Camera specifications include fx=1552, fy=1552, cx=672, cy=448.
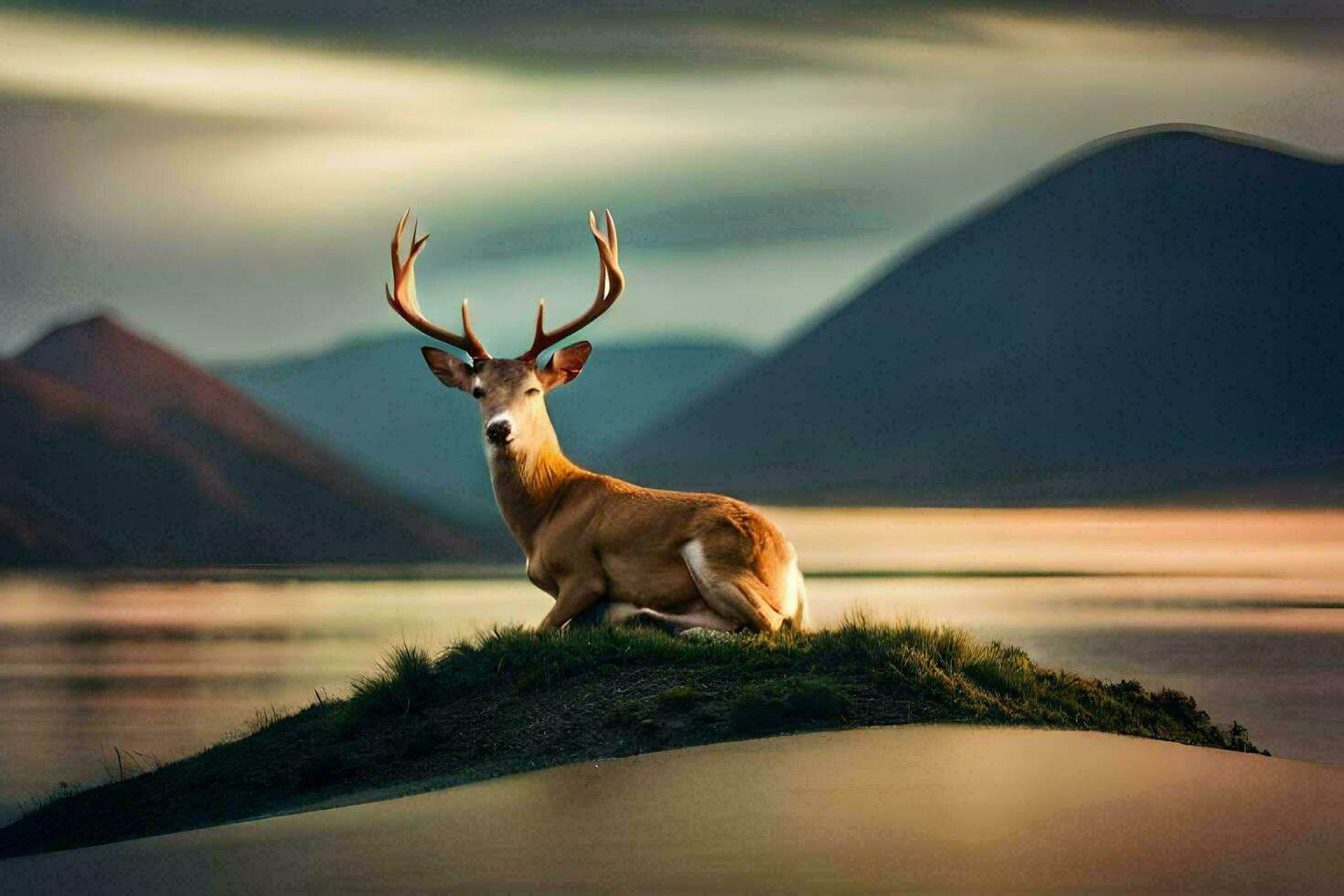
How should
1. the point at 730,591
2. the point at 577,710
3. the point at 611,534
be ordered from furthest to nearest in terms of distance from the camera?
the point at 611,534 → the point at 730,591 → the point at 577,710

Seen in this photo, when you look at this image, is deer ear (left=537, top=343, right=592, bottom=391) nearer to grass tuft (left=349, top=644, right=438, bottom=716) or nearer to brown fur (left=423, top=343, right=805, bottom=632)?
brown fur (left=423, top=343, right=805, bottom=632)

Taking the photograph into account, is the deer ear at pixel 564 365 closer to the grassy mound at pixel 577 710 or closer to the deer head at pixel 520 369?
the deer head at pixel 520 369

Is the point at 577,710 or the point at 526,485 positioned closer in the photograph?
the point at 577,710

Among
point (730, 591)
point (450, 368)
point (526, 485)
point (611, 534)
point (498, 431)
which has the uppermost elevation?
point (450, 368)

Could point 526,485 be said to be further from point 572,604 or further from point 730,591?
point 730,591

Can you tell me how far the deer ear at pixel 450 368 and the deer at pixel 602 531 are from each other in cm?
1

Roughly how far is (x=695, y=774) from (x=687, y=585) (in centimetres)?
353

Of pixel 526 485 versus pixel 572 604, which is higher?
pixel 526 485

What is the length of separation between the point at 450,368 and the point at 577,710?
3.96 meters

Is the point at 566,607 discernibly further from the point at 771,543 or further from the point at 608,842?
the point at 608,842

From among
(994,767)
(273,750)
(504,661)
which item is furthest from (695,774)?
(273,750)

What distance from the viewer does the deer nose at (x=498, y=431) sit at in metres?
14.1

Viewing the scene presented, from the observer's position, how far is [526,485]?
14.8 m

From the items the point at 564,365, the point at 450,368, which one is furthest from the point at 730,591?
the point at 450,368
